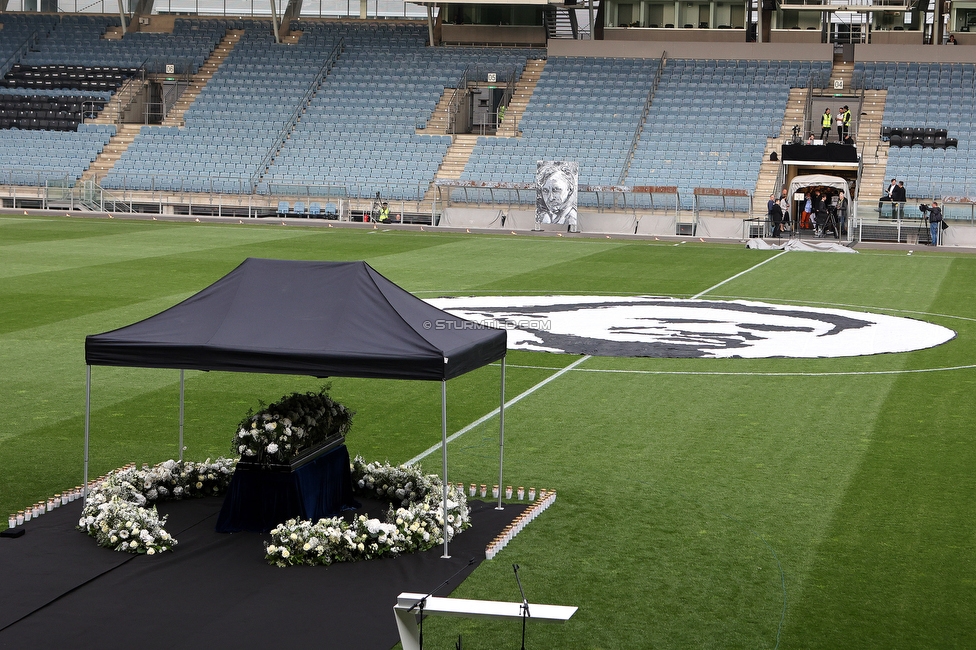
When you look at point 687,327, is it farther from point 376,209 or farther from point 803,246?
point 376,209

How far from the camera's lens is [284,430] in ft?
34.0

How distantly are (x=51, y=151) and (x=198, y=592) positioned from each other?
54.0 meters

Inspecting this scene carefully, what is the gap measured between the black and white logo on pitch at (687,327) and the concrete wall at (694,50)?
121ft

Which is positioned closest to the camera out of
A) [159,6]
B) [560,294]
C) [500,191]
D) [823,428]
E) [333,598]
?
[333,598]

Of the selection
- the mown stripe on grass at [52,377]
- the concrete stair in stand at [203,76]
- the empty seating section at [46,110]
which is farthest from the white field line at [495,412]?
the empty seating section at [46,110]

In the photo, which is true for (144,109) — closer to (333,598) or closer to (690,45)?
(690,45)

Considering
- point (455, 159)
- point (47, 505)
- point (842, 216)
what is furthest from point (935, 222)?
point (47, 505)

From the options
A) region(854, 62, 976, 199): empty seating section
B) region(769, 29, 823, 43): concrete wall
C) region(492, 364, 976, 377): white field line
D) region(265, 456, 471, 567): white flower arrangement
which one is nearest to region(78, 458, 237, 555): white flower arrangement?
region(265, 456, 471, 567): white flower arrangement

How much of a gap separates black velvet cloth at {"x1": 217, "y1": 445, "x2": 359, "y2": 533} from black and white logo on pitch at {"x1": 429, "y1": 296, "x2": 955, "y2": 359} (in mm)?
9835

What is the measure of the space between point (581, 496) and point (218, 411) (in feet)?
18.2

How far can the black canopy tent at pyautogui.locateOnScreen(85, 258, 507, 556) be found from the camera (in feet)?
31.9

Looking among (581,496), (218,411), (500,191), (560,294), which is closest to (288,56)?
(500,191)

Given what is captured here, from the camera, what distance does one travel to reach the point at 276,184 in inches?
2117

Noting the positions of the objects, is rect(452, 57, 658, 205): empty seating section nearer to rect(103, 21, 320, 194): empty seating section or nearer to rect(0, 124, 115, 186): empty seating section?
rect(103, 21, 320, 194): empty seating section
